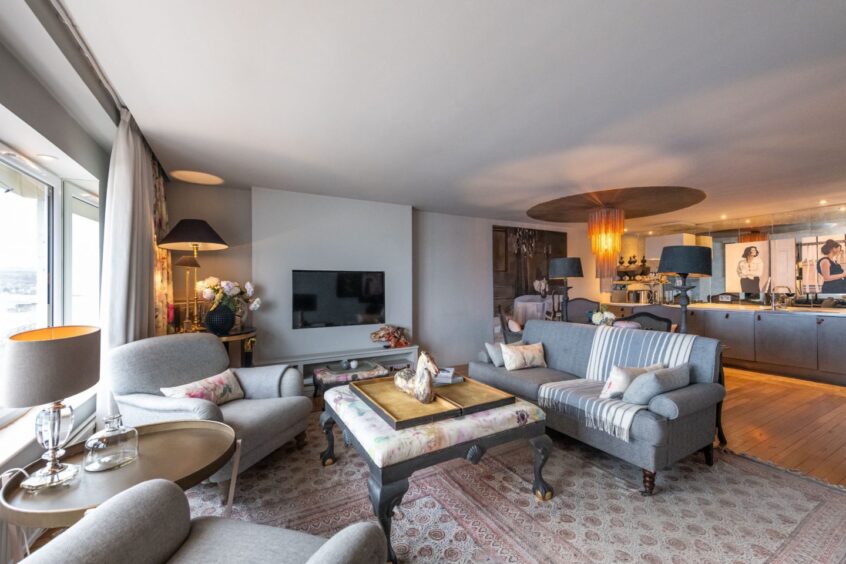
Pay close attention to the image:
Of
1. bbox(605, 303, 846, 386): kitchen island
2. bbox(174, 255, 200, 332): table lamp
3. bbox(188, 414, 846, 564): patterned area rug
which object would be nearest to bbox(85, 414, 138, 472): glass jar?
bbox(188, 414, 846, 564): patterned area rug

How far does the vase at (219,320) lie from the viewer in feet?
11.1

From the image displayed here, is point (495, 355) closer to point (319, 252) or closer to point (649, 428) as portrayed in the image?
point (649, 428)

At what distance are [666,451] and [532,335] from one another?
5.73 feet

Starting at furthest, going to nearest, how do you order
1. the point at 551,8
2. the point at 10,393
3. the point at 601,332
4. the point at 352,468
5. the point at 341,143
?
the point at 601,332
the point at 341,143
the point at 352,468
the point at 551,8
the point at 10,393

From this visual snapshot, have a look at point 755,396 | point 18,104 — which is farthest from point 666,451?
point 18,104

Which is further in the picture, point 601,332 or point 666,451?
point 601,332

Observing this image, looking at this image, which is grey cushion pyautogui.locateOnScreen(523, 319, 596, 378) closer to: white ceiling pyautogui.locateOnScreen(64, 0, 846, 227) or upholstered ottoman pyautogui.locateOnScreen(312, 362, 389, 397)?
white ceiling pyautogui.locateOnScreen(64, 0, 846, 227)

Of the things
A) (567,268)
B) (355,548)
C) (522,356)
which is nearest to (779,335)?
(567,268)

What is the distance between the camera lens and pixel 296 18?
143 cm

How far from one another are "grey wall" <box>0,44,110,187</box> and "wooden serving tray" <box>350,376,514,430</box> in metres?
2.21

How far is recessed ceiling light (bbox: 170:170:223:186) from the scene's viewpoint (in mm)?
3451

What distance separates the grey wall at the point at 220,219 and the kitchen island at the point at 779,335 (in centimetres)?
524

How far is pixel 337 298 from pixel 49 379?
3.15m

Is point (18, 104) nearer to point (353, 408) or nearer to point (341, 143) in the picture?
point (341, 143)
